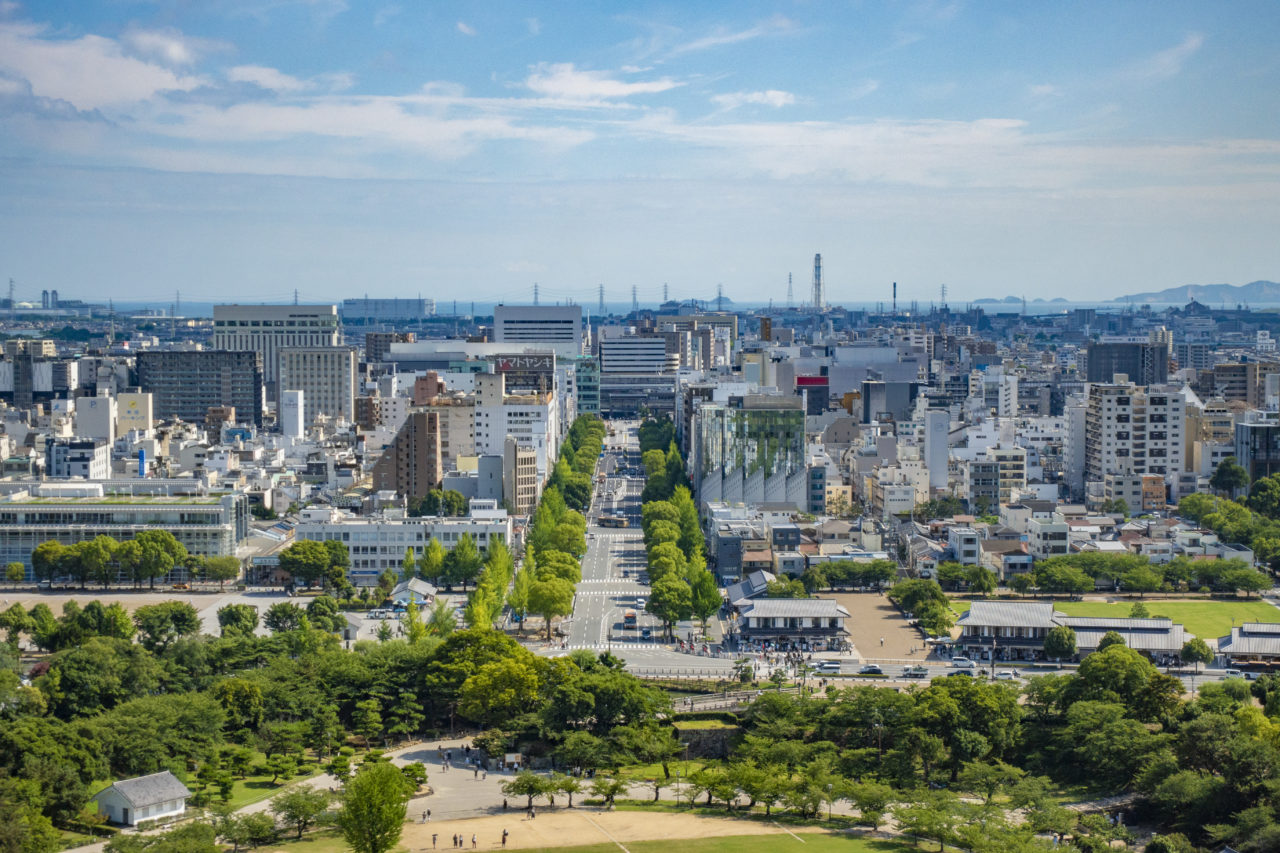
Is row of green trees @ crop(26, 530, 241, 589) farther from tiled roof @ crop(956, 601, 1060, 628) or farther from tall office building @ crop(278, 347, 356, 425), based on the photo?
tall office building @ crop(278, 347, 356, 425)

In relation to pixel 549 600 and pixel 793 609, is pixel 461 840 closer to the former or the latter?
pixel 549 600

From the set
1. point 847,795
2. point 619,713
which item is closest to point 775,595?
point 619,713

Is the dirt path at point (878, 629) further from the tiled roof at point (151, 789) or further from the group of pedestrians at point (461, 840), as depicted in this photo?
the tiled roof at point (151, 789)

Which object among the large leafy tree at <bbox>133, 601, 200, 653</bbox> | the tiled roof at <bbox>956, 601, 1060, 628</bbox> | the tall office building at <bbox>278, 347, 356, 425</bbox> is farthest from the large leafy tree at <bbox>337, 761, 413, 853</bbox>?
the tall office building at <bbox>278, 347, 356, 425</bbox>

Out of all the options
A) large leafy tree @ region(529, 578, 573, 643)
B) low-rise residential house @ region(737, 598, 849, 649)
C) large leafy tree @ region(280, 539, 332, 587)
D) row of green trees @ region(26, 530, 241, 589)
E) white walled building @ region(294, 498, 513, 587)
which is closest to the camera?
low-rise residential house @ region(737, 598, 849, 649)

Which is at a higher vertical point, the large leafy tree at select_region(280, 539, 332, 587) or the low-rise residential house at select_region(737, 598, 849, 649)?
the large leafy tree at select_region(280, 539, 332, 587)

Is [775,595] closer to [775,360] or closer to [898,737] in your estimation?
[898,737]
